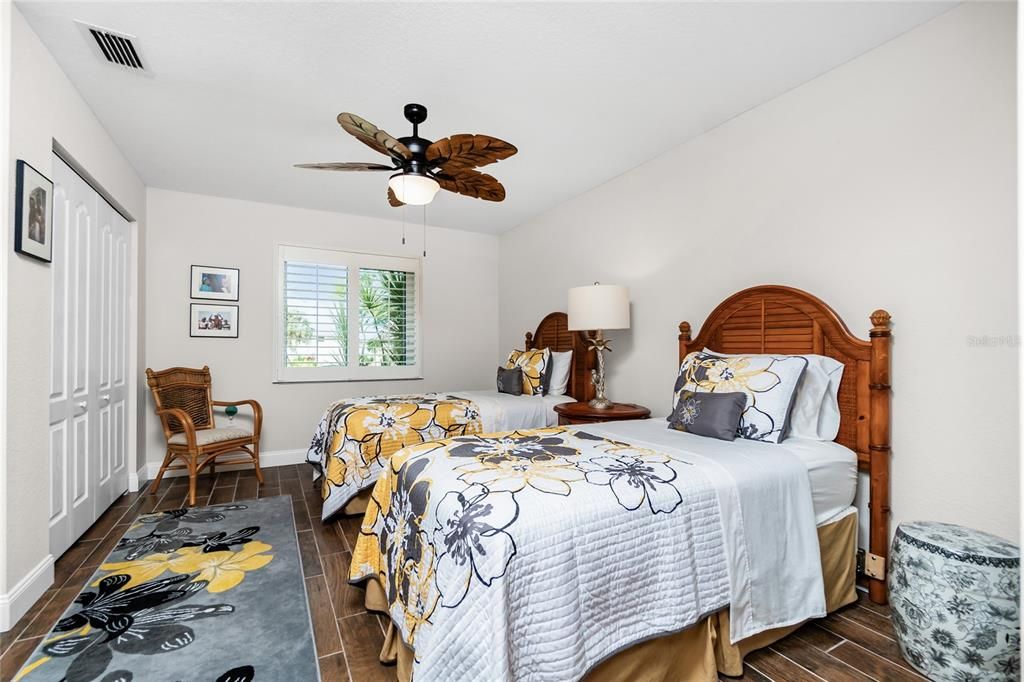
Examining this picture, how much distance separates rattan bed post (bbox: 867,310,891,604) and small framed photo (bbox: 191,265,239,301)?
4853 millimetres

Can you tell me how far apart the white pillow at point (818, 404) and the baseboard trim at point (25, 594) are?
133 inches

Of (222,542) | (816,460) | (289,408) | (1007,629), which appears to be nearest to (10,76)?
(222,542)

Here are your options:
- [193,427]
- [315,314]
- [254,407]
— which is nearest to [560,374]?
[315,314]

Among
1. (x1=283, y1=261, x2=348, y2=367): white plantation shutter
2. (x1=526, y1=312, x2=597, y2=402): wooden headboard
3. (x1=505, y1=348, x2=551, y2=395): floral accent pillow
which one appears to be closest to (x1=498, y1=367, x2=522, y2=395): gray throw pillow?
(x1=505, y1=348, x2=551, y2=395): floral accent pillow

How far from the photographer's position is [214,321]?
4.39 meters

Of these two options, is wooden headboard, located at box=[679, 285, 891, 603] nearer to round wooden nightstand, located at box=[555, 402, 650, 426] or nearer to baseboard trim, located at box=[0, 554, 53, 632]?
round wooden nightstand, located at box=[555, 402, 650, 426]

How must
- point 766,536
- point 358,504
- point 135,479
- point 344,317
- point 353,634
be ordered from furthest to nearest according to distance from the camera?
point 344,317, point 135,479, point 358,504, point 353,634, point 766,536

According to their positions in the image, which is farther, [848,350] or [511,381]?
[511,381]

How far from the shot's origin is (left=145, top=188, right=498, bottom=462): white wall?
421cm

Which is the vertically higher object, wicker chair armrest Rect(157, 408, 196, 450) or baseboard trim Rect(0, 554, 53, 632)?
wicker chair armrest Rect(157, 408, 196, 450)

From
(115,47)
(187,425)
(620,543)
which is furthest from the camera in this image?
(187,425)

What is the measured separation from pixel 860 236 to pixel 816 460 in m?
1.13

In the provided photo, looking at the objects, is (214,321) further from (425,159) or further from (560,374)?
(560,374)

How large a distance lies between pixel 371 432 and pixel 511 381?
4.67 ft
